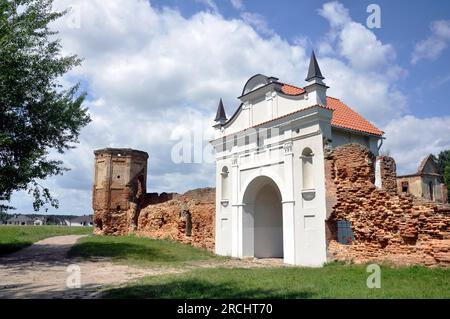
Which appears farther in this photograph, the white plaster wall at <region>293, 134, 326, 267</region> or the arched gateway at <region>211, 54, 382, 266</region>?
the arched gateway at <region>211, 54, 382, 266</region>

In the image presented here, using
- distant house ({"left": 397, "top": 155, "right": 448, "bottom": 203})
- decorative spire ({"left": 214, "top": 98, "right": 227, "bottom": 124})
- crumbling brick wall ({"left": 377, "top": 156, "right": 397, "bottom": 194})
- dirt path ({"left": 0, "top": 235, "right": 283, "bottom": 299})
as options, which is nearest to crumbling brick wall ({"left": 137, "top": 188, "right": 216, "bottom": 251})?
decorative spire ({"left": 214, "top": 98, "right": 227, "bottom": 124})

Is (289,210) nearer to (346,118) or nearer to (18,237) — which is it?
(346,118)

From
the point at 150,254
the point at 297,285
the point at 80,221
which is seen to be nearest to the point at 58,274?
the point at 150,254

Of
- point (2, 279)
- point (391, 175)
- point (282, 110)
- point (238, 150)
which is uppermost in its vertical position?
point (282, 110)

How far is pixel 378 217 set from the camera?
12.4 meters

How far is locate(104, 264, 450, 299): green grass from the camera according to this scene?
775 cm

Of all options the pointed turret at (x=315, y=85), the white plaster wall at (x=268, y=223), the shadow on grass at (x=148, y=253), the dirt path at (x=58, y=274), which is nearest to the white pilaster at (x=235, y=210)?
the white plaster wall at (x=268, y=223)

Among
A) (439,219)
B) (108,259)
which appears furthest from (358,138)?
(108,259)

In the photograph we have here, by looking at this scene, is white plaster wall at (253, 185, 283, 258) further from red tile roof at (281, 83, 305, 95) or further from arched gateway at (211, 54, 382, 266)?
red tile roof at (281, 83, 305, 95)

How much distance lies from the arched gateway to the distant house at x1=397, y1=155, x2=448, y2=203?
1561cm

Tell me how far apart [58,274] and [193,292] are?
5.49 m

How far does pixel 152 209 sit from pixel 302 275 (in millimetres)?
18344

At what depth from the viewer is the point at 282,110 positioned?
53.6 ft
